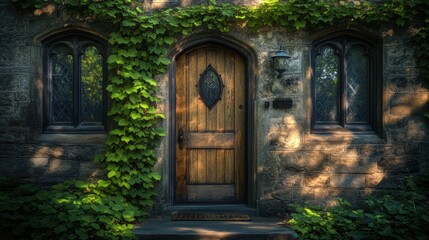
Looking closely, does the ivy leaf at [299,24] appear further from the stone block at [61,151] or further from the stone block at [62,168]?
the stone block at [62,168]

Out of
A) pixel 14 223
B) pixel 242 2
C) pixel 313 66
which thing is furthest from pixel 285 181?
pixel 14 223

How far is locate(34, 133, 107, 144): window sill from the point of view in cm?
587

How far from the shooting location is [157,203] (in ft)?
18.9

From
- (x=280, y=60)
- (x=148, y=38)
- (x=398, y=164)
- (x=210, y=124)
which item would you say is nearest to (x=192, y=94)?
(x=210, y=124)

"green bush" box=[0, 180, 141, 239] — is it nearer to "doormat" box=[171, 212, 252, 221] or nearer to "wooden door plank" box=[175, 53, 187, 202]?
"doormat" box=[171, 212, 252, 221]

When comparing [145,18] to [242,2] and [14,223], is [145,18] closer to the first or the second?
[242,2]

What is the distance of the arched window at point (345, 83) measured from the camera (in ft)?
19.6

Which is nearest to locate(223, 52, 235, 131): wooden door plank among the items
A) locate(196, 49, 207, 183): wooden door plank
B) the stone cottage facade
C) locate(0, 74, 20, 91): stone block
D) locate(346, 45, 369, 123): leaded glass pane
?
the stone cottage facade

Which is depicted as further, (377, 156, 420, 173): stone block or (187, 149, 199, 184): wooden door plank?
(187, 149, 199, 184): wooden door plank

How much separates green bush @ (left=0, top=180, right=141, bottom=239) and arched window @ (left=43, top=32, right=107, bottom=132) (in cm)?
109

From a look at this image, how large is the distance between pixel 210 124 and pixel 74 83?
2.12 m

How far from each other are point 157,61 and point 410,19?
3580mm

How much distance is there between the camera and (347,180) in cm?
580

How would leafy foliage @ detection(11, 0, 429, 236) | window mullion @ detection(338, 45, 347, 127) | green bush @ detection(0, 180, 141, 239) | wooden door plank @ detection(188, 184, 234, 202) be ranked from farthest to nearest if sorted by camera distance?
wooden door plank @ detection(188, 184, 234, 202) < window mullion @ detection(338, 45, 347, 127) < leafy foliage @ detection(11, 0, 429, 236) < green bush @ detection(0, 180, 141, 239)
